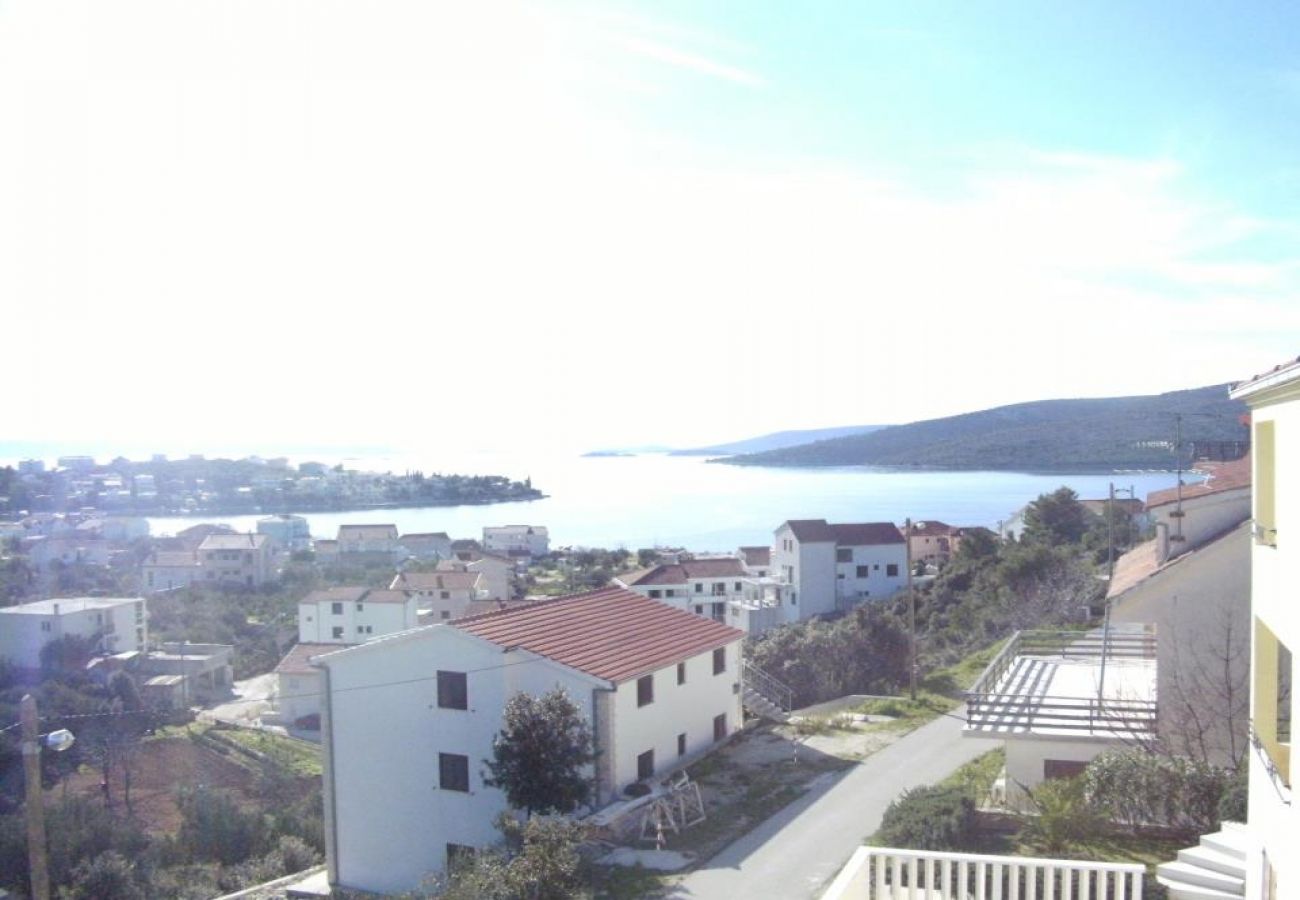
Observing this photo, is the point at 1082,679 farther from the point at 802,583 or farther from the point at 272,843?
the point at 802,583

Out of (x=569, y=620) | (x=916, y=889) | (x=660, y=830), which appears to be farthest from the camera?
(x=569, y=620)

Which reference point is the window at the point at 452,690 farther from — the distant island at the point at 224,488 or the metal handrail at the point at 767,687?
the distant island at the point at 224,488

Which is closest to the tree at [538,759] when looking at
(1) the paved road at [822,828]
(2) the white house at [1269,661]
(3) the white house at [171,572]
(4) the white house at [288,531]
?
(1) the paved road at [822,828]

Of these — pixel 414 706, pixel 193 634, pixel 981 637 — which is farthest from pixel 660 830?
pixel 193 634

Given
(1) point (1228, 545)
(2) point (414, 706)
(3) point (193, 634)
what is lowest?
(3) point (193, 634)

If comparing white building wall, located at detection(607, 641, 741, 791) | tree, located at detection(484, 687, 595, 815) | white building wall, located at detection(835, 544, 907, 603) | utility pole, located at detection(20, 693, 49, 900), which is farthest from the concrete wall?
white building wall, located at detection(835, 544, 907, 603)

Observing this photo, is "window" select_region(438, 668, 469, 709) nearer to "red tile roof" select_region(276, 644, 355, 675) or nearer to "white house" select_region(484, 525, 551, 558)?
"red tile roof" select_region(276, 644, 355, 675)
